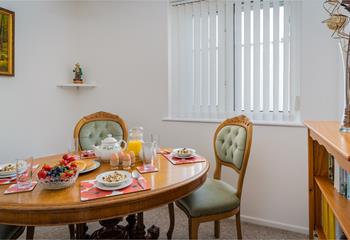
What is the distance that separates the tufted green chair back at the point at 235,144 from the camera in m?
1.82

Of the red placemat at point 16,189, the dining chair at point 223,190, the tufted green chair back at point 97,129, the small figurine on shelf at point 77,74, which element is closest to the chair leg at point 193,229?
the dining chair at point 223,190

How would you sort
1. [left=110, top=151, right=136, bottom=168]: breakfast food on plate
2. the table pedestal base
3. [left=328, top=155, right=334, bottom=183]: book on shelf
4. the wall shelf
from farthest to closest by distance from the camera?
the wall shelf
the table pedestal base
[left=110, top=151, right=136, bottom=168]: breakfast food on plate
[left=328, top=155, right=334, bottom=183]: book on shelf

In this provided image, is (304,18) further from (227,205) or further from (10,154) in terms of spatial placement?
(10,154)

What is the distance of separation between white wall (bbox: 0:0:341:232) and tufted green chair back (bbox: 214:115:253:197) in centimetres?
41

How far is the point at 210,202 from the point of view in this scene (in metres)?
1.68

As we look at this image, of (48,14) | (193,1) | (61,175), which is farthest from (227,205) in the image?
(48,14)

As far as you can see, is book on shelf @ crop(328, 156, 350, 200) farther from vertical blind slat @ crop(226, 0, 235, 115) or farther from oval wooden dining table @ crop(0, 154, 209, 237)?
vertical blind slat @ crop(226, 0, 235, 115)

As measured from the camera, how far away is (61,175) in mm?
1186

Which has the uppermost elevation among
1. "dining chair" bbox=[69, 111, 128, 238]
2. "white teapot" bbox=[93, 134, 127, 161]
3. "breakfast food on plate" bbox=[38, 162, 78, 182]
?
"dining chair" bbox=[69, 111, 128, 238]

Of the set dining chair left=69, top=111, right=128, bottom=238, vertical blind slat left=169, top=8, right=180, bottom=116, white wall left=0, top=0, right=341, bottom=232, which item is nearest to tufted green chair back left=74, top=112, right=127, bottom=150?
dining chair left=69, top=111, right=128, bottom=238

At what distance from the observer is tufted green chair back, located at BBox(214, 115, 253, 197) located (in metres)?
1.82

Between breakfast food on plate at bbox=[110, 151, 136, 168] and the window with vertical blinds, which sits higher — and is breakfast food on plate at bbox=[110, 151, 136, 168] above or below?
below

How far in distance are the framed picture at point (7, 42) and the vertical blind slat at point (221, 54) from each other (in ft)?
6.68

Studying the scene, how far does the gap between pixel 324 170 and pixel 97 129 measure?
193 cm
